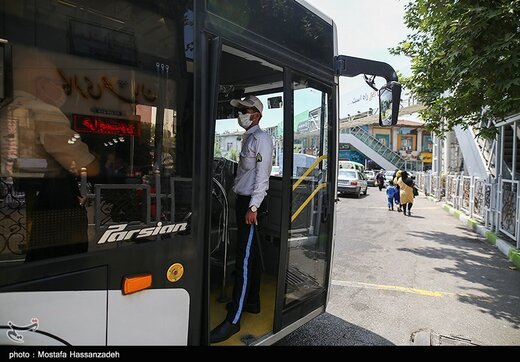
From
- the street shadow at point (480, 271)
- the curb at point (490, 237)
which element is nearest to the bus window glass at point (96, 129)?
the street shadow at point (480, 271)

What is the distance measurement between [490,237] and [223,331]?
8.59 meters

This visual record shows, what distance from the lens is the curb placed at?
22.7 ft

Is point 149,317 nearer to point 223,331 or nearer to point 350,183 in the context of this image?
point 223,331

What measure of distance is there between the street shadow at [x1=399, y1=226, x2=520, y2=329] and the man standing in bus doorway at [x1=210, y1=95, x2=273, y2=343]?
11.4 feet

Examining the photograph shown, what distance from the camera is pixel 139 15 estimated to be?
181cm

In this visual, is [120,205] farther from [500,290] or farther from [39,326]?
[500,290]

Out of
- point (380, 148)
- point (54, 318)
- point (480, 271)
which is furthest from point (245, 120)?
point (380, 148)

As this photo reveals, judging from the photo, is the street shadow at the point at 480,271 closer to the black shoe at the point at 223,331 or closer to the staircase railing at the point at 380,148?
the black shoe at the point at 223,331

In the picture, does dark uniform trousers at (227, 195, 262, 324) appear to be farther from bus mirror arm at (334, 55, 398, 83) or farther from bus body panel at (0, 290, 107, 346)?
bus mirror arm at (334, 55, 398, 83)

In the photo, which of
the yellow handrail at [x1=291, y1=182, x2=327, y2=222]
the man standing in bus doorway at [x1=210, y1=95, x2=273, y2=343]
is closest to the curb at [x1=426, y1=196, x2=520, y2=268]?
the yellow handrail at [x1=291, y1=182, x2=327, y2=222]

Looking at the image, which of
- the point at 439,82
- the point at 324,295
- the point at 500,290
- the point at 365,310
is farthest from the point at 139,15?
the point at 439,82

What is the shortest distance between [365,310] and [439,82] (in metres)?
4.81

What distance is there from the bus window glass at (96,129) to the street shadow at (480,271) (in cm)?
461

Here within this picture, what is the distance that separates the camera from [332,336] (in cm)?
377
